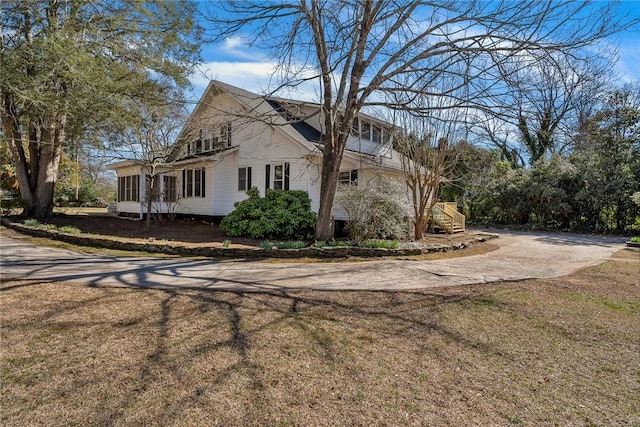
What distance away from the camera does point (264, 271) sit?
7.58 meters

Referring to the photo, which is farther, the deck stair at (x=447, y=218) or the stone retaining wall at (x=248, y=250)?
the deck stair at (x=447, y=218)

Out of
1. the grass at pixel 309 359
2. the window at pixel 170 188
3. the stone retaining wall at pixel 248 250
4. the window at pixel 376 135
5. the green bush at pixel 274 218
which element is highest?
the window at pixel 376 135

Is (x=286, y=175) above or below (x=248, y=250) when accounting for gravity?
above

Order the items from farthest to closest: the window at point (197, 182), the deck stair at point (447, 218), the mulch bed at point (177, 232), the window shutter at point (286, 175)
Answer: the window at point (197, 182)
the deck stair at point (447, 218)
the window shutter at point (286, 175)
the mulch bed at point (177, 232)

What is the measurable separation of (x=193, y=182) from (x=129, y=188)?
4.88 m

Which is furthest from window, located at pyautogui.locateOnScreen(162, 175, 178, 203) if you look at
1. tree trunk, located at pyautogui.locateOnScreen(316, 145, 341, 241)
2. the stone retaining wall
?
tree trunk, located at pyautogui.locateOnScreen(316, 145, 341, 241)

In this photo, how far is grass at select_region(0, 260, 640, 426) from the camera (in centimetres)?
279

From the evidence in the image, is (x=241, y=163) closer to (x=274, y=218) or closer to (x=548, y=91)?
(x=274, y=218)

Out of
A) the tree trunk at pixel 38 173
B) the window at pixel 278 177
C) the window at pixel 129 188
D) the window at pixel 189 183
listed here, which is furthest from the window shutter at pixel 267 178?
the tree trunk at pixel 38 173

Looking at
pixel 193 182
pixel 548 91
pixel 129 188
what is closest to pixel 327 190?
pixel 548 91

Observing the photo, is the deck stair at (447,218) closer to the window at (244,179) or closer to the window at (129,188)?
the window at (244,179)

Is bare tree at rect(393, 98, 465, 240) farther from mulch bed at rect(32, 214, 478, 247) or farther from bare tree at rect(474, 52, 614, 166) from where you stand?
bare tree at rect(474, 52, 614, 166)

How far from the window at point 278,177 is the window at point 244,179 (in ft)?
3.71

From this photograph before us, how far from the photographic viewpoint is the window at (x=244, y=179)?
1691 centimetres
